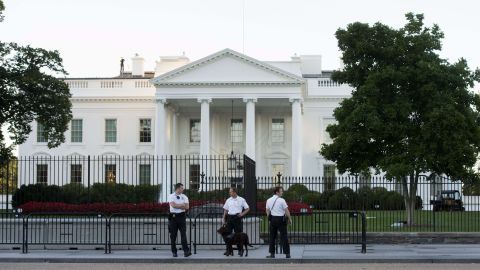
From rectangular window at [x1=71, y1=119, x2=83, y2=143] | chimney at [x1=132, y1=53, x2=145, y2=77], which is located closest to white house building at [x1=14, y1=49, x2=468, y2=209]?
rectangular window at [x1=71, y1=119, x2=83, y2=143]

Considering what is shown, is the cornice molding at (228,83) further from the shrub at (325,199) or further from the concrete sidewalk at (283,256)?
the concrete sidewalk at (283,256)

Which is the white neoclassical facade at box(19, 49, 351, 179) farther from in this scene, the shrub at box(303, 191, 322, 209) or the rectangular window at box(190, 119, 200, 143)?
the shrub at box(303, 191, 322, 209)

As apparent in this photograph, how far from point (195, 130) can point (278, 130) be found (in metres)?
6.49

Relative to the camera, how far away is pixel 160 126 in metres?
63.0

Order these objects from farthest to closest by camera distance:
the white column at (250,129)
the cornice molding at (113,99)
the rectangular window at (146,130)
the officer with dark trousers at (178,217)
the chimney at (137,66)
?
1. the chimney at (137,66)
2. the rectangular window at (146,130)
3. the cornice molding at (113,99)
4. the white column at (250,129)
5. the officer with dark trousers at (178,217)

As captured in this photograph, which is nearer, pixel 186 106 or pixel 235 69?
pixel 235 69

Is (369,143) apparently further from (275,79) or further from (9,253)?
(275,79)

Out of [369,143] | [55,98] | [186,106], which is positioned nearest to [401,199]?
[369,143]

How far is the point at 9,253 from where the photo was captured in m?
21.7

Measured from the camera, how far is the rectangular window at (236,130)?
68.0 metres

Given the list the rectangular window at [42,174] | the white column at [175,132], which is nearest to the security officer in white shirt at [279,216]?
the rectangular window at [42,174]

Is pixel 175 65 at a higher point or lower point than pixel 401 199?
higher

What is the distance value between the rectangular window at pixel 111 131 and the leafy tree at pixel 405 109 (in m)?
38.7
